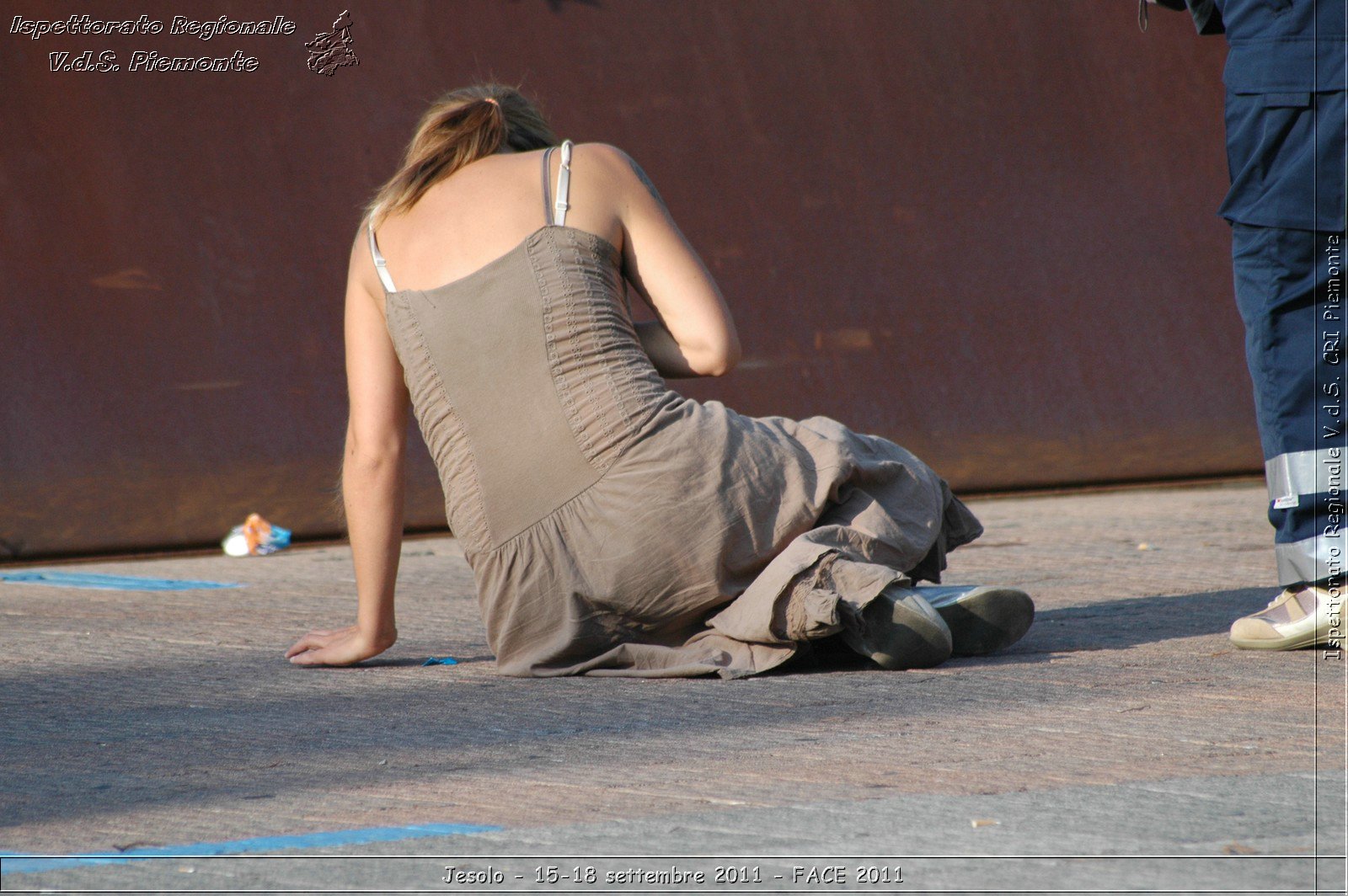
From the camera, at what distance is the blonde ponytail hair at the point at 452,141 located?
2.91 metres

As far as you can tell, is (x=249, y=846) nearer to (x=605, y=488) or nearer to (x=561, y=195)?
(x=605, y=488)

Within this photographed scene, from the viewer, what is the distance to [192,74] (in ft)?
17.6

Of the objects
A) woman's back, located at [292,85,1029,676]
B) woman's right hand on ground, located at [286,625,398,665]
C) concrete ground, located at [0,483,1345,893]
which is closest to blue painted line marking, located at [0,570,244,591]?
concrete ground, located at [0,483,1345,893]

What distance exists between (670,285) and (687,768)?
3.44ft

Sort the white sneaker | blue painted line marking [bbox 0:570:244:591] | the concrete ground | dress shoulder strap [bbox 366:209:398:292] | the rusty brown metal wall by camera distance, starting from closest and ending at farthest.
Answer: the concrete ground
the white sneaker
dress shoulder strap [bbox 366:209:398:292]
blue painted line marking [bbox 0:570:244:591]
the rusty brown metal wall

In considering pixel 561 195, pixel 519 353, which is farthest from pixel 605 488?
pixel 561 195

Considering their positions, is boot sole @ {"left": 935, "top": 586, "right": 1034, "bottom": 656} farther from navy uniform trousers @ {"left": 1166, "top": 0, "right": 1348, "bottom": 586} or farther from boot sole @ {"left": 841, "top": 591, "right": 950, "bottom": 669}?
navy uniform trousers @ {"left": 1166, "top": 0, "right": 1348, "bottom": 586}

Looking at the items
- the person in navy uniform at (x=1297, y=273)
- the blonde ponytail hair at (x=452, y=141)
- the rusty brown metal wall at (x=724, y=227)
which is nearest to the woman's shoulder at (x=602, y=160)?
the blonde ponytail hair at (x=452, y=141)

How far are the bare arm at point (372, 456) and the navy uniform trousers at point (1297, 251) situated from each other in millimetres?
1625

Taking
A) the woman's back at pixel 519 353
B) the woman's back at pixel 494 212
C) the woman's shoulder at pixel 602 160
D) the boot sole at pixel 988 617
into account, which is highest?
the woman's shoulder at pixel 602 160

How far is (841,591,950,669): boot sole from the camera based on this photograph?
8.68 ft

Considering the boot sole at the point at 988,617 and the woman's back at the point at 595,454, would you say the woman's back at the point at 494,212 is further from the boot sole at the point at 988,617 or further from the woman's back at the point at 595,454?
the boot sole at the point at 988,617

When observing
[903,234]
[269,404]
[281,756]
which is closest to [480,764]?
[281,756]

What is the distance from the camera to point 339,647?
304 cm
